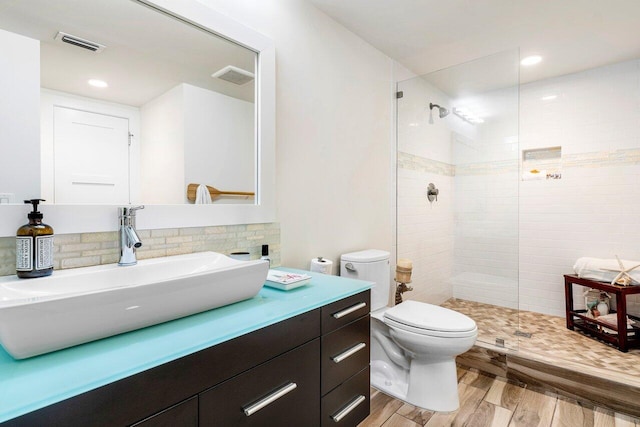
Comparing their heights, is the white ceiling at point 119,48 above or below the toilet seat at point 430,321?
above

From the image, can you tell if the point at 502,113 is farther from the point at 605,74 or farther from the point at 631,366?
the point at 631,366

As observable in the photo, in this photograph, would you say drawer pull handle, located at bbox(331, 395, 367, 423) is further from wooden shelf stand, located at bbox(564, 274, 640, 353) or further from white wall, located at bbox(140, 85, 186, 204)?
wooden shelf stand, located at bbox(564, 274, 640, 353)

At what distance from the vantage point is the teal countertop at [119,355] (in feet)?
1.95

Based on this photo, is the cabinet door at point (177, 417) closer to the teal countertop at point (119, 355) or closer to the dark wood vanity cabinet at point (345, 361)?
the teal countertop at point (119, 355)

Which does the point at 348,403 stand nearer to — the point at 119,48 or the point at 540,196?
the point at 119,48

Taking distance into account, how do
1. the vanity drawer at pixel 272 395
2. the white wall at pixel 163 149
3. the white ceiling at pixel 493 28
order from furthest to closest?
the white ceiling at pixel 493 28 → the white wall at pixel 163 149 → the vanity drawer at pixel 272 395

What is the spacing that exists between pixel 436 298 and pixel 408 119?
1.57m

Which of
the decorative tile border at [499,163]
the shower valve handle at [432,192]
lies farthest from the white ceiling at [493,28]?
the shower valve handle at [432,192]

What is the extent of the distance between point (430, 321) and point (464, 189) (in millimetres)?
1354

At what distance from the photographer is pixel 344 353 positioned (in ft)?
4.22

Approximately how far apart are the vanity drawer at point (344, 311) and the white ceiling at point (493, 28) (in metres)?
1.70

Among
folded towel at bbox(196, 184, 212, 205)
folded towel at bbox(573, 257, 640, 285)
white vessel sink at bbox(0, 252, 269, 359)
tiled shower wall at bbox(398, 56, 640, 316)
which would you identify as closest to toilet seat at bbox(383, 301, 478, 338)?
tiled shower wall at bbox(398, 56, 640, 316)

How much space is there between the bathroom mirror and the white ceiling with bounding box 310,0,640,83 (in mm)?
957

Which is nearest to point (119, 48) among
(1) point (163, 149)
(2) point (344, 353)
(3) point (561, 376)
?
(1) point (163, 149)
